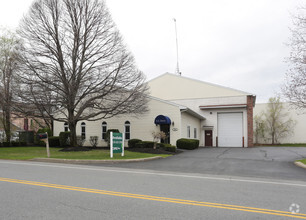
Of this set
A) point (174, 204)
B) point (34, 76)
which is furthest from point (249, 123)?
point (174, 204)

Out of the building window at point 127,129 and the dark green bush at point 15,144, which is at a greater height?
the building window at point 127,129

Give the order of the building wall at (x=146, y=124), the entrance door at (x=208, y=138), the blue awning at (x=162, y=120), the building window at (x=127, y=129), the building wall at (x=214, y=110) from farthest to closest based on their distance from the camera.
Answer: the entrance door at (x=208, y=138)
the building wall at (x=214, y=110)
the building window at (x=127, y=129)
the building wall at (x=146, y=124)
the blue awning at (x=162, y=120)

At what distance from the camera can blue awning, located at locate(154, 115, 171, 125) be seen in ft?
77.0

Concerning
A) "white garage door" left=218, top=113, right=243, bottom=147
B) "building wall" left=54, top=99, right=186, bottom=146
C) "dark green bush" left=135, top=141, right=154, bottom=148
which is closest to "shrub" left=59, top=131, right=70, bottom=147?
"building wall" left=54, top=99, right=186, bottom=146

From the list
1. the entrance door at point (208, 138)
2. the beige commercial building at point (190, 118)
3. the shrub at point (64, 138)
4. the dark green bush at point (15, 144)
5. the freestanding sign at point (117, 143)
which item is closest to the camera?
the freestanding sign at point (117, 143)

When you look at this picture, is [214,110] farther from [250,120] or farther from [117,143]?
[117,143]

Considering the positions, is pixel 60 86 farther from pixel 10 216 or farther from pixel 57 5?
pixel 10 216

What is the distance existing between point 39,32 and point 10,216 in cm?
1930

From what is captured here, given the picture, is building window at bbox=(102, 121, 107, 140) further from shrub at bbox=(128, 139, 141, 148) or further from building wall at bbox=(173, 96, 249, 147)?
building wall at bbox=(173, 96, 249, 147)

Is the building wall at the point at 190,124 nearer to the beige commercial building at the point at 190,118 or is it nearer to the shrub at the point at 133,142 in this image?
the beige commercial building at the point at 190,118

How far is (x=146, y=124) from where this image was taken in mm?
25859

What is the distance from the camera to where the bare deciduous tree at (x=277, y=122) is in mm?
36094

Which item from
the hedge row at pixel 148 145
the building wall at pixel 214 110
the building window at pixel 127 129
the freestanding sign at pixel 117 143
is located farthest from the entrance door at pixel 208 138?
the freestanding sign at pixel 117 143

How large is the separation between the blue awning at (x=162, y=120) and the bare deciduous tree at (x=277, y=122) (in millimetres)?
19505
